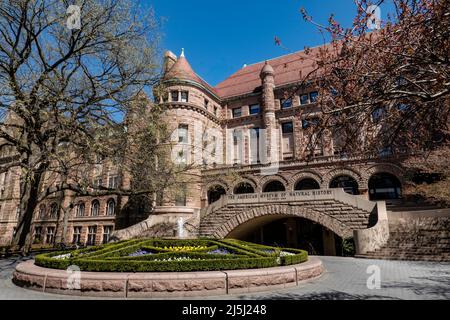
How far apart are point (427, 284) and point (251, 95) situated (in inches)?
1105

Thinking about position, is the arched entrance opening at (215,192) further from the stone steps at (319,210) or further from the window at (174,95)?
the window at (174,95)

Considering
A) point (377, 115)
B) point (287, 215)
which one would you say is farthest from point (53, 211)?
point (377, 115)

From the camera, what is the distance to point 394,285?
8594mm

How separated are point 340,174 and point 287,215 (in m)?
7.09

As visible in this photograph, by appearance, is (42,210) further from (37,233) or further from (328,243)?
(328,243)

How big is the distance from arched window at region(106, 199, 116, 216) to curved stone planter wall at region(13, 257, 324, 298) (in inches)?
1007

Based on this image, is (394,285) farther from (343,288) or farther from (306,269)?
(306,269)

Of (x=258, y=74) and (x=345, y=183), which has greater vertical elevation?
(x=258, y=74)

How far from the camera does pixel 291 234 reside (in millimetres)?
25750

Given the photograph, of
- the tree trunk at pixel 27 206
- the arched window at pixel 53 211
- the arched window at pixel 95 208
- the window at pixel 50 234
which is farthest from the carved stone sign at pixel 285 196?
the window at pixel 50 234

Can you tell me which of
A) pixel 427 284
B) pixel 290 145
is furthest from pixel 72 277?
pixel 290 145

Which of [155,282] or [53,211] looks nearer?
[155,282]

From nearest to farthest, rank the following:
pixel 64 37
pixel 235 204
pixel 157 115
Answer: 1. pixel 64 37
2. pixel 157 115
3. pixel 235 204

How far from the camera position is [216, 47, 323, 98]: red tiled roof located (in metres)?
33.5
